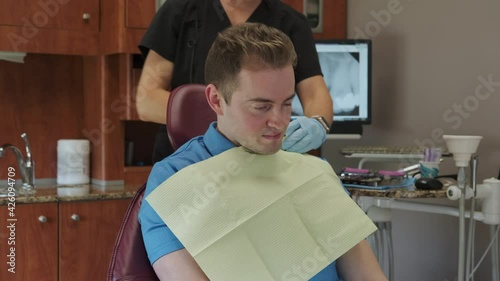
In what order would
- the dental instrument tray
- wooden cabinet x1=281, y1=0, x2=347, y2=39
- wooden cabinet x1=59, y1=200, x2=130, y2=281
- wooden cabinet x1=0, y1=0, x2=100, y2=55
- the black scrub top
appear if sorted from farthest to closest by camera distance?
1. wooden cabinet x1=281, y1=0, x2=347, y2=39
2. wooden cabinet x1=0, y1=0, x2=100, y2=55
3. wooden cabinet x1=59, y1=200, x2=130, y2=281
4. the dental instrument tray
5. the black scrub top

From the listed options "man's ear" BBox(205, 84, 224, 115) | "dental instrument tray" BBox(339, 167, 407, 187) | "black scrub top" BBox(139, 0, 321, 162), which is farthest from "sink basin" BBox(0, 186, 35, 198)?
"man's ear" BBox(205, 84, 224, 115)

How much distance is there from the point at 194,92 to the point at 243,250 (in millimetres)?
440

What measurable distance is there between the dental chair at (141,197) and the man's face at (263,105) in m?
0.20

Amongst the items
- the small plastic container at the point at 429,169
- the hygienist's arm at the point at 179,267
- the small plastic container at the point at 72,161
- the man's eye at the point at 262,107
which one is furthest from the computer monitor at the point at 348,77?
the hygienist's arm at the point at 179,267

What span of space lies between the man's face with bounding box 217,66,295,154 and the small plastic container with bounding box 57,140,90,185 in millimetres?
1953

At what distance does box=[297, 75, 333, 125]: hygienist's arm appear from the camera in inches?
73.0

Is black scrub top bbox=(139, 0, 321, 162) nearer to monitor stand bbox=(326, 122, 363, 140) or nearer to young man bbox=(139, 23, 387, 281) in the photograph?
young man bbox=(139, 23, 387, 281)

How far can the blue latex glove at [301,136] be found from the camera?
5.05 ft

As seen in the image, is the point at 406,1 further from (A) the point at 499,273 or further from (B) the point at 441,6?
(A) the point at 499,273

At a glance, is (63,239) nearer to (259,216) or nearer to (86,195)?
(86,195)

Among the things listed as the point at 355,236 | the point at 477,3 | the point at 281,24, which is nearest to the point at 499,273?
the point at 477,3

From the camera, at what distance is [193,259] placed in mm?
1249

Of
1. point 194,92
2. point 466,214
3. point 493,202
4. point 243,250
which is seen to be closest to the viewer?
point 243,250

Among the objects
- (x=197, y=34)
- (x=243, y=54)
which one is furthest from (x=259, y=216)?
(x=197, y=34)
